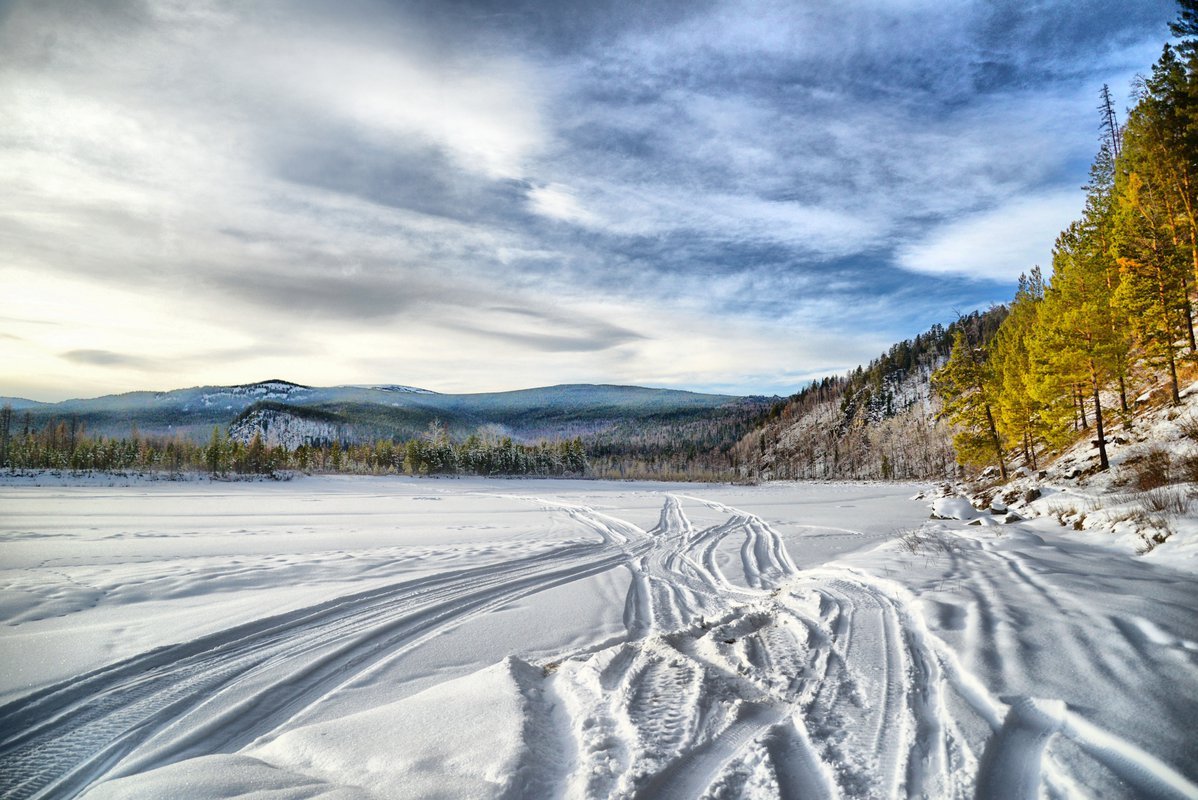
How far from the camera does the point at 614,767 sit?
2854mm

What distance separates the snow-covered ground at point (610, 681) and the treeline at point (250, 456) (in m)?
86.1

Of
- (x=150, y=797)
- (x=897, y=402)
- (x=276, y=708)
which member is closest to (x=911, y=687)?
(x=150, y=797)

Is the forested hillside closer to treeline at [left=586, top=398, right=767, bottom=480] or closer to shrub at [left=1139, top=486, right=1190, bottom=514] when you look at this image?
shrub at [left=1139, top=486, right=1190, bottom=514]

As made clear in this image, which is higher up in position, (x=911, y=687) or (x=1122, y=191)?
(x=1122, y=191)

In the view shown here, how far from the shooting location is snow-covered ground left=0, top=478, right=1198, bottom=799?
275 cm

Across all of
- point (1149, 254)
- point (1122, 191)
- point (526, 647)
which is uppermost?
point (1122, 191)

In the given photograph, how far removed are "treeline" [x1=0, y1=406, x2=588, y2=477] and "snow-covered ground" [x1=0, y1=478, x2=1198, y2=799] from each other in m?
86.1

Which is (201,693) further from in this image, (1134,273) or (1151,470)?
(1134,273)

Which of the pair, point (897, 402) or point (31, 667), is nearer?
point (31, 667)

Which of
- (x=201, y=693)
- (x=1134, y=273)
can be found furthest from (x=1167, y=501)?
(x=1134, y=273)

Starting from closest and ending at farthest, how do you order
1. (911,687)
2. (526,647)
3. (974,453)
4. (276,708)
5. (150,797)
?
(150,797), (911,687), (276,708), (526,647), (974,453)

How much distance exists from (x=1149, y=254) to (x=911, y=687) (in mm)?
28456

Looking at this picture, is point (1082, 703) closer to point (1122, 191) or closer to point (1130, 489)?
point (1130, 489)

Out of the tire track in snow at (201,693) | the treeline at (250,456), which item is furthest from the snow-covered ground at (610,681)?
the treeline at (250,456)
